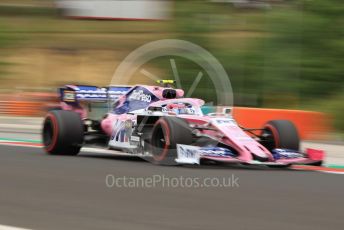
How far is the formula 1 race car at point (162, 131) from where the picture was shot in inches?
384

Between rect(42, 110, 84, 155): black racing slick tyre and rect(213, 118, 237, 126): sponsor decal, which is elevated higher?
rect(213, 118, 237, 126): sponsor decal

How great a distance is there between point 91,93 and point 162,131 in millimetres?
2650

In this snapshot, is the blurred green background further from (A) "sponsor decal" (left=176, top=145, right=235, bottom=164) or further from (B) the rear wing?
(A) "sponsor decal" (left=176, top=145, right=235, bottom=164)

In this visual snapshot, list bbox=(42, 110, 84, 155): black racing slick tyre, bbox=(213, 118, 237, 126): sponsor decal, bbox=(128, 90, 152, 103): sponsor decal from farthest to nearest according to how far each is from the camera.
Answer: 1. bbox=(42, 110, 84, 155): black racing slick tyre
2. bbox=(128, 90, 152, 103): sponsor decal
3. bbox=(213, 118, 237, 126): sponsor decal

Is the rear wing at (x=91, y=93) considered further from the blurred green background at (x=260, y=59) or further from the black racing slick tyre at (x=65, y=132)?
the blurred green background at (x=260, y=59)

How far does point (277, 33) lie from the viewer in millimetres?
23422

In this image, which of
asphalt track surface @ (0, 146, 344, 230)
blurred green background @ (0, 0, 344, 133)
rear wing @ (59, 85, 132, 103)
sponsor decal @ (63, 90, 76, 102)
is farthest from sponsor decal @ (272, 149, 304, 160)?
blurred green background @ (0, 0, 344, 133)

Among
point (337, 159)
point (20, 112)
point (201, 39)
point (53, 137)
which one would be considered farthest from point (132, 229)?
point (201, 39)

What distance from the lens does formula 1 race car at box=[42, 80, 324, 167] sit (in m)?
9.77

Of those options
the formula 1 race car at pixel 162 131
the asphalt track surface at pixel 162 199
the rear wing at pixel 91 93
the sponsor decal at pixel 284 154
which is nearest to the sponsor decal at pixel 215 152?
the formula 1 race car at pixel 162 131

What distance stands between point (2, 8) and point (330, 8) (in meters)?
24.6

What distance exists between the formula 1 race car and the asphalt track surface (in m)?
0.23

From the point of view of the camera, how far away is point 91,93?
12359 mm

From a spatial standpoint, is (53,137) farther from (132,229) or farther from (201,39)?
(201,39)
